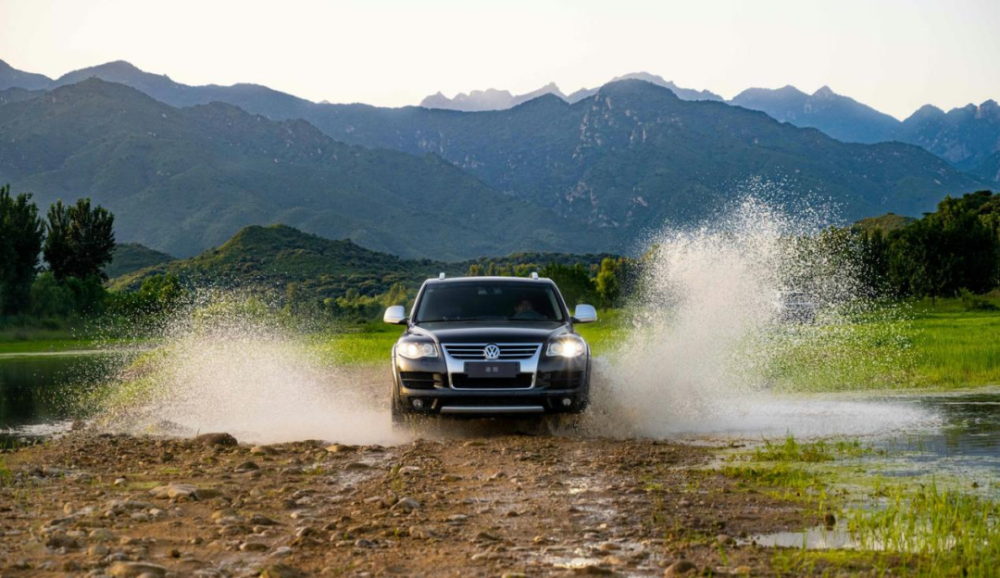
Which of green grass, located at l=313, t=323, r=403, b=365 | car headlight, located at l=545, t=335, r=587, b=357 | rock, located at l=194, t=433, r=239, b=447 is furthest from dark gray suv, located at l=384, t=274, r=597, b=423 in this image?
green grass, located at l=313, t=323, r=403, b=365

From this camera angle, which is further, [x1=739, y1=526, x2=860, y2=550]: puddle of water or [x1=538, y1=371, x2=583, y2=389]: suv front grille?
[x1=538, y1=371, x2=583, y2=389]: suv front grille

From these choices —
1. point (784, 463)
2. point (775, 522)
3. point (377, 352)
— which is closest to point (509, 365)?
point (784, 463)

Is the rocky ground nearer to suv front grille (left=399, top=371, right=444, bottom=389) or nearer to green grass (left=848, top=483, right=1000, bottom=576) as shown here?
green grass (left=848, top=483, right=1000, bottom=576)

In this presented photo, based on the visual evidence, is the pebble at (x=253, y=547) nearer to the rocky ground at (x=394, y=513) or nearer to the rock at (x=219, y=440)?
the rocky ground at (x=394, y=513)

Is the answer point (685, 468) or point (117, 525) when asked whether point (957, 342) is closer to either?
point (685, 468)

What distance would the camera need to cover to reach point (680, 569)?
20.7 feet

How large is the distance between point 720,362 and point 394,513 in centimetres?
1550

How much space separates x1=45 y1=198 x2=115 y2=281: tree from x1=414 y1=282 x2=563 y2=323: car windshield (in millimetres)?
88996

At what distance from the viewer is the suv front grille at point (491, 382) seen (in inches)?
497

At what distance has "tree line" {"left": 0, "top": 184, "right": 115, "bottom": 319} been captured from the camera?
264ft

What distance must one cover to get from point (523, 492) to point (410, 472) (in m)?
1.58

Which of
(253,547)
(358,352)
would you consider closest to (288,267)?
(358,352)

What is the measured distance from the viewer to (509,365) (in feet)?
41.3

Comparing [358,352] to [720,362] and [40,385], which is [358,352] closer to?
[40,385]
